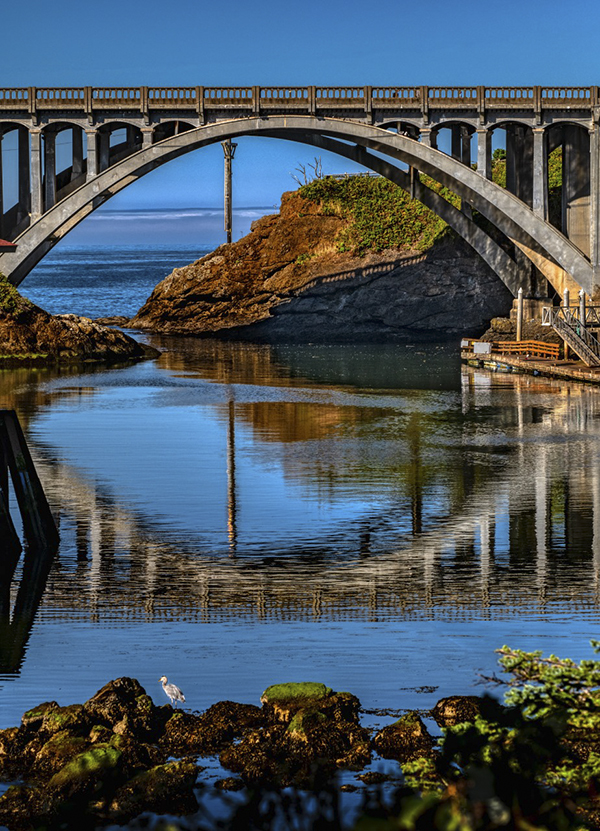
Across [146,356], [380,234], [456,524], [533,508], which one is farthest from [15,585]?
[380,234]

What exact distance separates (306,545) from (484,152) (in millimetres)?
44417

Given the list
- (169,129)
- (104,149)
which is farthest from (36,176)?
(169,129)

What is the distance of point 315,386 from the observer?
164 feet

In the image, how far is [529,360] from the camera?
54.8m

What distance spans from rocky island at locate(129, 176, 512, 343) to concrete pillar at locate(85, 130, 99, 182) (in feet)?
72.7

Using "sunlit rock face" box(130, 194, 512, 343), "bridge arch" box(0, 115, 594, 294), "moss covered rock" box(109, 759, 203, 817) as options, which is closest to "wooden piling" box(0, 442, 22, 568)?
"moss covered rock" box(109, 759, 203, 817)

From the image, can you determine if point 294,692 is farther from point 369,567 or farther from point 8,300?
point 8,300

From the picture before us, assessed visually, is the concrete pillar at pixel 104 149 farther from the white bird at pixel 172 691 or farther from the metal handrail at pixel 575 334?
the white bird at pixel 172 691

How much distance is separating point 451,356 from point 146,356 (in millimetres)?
16387

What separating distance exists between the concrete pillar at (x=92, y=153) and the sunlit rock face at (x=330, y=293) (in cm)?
2183

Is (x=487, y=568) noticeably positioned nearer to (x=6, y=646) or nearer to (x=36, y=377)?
(x=6, y=646)

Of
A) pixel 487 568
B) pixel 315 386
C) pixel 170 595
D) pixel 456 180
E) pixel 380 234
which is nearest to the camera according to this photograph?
pixel 170 595

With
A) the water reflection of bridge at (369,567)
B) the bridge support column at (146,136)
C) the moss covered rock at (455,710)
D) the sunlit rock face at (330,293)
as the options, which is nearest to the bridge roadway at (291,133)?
the bridge support column at (146,136)

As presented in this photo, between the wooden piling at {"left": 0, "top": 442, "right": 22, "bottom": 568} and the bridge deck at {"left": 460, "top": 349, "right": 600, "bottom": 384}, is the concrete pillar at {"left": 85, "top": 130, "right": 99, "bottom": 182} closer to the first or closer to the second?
the bridge deck at {"left": 460, "top": 349, "right": 600, "bottom": 384}
